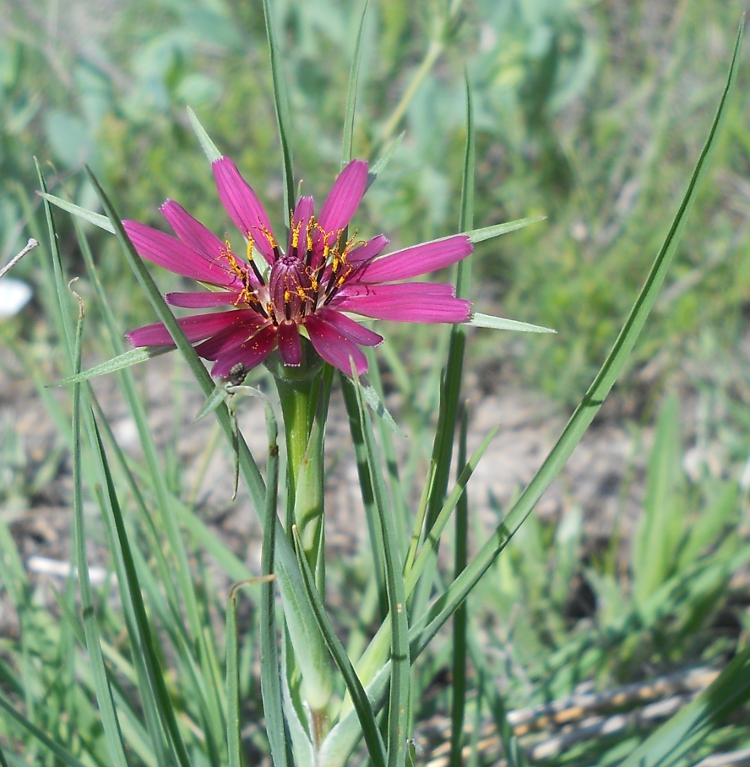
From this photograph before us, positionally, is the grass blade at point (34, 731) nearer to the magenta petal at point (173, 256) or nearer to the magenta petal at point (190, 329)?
the magenta petal at point (190, 329)

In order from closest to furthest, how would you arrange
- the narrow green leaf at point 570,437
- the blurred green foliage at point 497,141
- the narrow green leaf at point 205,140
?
1. the narrow green leaf at point 570,437
2. the narrow green leaf at point 205,140
3. the blurred green foliage at point 497,141

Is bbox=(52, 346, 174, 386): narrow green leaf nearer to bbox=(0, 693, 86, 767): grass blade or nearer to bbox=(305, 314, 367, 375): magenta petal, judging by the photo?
bbox=(305, 314, 367, 375): magenta petal

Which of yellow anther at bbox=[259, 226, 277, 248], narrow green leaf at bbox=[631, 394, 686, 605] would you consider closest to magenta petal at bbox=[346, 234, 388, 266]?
yellow anther at bbox=[259, 226, 277, 248]

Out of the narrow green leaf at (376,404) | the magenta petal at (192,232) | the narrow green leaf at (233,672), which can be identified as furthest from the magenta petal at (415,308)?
the narrow green leaf at (233,672)

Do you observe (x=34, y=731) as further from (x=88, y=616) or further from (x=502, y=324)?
(x=502, y=324)

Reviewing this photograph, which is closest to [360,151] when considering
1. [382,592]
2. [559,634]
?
[559,634]

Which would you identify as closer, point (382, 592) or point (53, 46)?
point (382, 592)

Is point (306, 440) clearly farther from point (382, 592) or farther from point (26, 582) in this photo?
point (26, 582)
